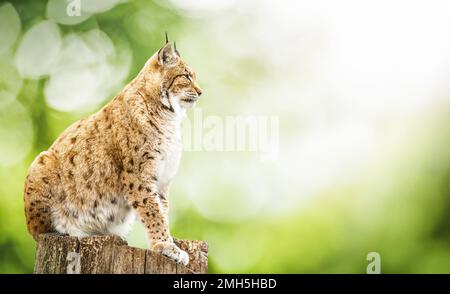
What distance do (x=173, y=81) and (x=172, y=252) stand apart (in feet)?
5.56

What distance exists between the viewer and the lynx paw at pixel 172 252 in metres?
4.81

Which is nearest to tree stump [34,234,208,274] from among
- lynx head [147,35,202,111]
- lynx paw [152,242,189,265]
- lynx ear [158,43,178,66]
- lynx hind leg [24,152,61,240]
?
lynx paw [152,242,189,265]

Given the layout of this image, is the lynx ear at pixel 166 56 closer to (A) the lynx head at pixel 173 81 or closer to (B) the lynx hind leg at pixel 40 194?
(A) the lynx head at pixel 173 81

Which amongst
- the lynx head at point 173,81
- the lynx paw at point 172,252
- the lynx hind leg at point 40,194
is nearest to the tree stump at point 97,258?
the lynx paw at point 172,252

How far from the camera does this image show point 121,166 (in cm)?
546

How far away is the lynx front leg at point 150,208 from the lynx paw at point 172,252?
11 cm

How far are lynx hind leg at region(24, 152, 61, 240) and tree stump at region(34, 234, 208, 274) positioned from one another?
91 cm

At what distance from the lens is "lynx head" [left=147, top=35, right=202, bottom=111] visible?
5809 mm

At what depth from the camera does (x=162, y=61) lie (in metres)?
5.86

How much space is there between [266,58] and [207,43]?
966mm
